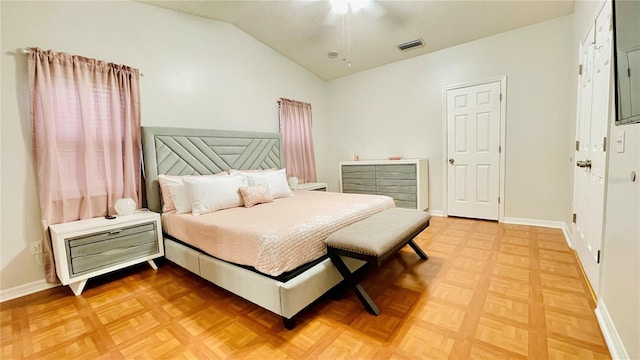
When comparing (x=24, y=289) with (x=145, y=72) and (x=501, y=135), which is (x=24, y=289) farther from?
(x=501, y=135)

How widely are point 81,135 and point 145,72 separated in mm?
919

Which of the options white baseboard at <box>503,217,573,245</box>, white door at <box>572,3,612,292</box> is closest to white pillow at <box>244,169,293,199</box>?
white door at <box>572,3,612,292</box>

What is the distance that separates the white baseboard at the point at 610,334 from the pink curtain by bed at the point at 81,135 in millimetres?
3652

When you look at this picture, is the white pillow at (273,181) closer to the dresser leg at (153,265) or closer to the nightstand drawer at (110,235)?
the nightstand drawer at (110,235)

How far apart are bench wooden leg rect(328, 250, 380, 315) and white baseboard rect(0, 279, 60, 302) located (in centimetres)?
248

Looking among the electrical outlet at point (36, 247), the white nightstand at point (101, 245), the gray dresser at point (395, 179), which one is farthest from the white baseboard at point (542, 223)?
the electrical outlet at point (36, 247)

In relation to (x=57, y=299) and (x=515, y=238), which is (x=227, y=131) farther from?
(x=515, y=238)

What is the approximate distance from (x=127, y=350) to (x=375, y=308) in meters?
1.47

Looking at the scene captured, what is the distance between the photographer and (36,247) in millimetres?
2277

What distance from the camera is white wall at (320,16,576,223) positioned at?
3299 mm

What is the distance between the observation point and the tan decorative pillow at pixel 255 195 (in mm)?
2746

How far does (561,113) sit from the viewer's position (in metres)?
3.30

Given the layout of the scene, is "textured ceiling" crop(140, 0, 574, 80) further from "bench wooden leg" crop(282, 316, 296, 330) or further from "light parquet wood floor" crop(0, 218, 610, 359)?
"bench wooden leg" crop(282, 316, 296, 330)

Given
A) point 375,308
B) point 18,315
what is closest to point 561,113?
point 375,308
